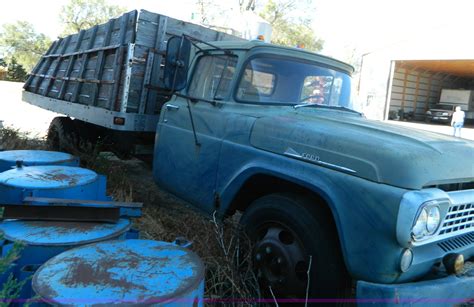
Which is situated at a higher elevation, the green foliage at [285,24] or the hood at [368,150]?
the green foliage at [285,24]

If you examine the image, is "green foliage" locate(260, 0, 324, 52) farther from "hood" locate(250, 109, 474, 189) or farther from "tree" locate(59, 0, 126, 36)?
"hood" locate(250, 109, 474, 189)

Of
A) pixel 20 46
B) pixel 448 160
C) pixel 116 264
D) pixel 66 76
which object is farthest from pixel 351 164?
pixel 20 46

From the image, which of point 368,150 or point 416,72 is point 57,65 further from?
point 416,72

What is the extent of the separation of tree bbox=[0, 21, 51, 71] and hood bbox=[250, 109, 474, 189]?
6179 cm

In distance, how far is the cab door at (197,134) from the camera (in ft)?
11.5

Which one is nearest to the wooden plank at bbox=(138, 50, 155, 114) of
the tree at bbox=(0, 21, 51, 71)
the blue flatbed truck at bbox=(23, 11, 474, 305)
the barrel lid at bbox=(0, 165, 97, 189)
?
the blue flatbed truck at bbox=(23, 11, 474, 305)

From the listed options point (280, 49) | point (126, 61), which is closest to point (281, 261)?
point (280, 49)

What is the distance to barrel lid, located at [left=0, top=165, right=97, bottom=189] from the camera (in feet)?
10.1

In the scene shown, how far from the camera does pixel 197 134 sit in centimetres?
369

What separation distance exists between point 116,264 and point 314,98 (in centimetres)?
253

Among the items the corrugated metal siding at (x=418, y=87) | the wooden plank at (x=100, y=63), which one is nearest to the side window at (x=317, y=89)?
the wooden plank at (x=100, y=63)

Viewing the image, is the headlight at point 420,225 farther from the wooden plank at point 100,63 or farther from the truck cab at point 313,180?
the wooden plank at point 100,63

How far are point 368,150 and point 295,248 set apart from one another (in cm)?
82

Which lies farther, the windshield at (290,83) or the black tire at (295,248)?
the windshield at (290,83)
